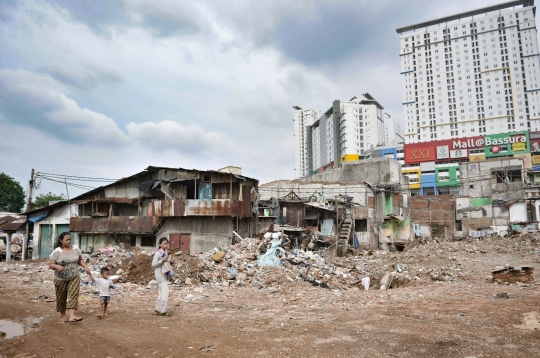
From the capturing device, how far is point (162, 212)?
877 inches

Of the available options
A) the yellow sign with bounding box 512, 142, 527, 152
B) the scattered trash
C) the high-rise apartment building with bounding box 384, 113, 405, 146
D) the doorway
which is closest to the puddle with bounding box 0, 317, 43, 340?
the scattered trash

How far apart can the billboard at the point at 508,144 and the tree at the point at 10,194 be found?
77.6 meters

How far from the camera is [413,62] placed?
96000 millimetres

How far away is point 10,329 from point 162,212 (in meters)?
16.8

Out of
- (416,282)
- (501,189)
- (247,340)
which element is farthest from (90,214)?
(501,189)

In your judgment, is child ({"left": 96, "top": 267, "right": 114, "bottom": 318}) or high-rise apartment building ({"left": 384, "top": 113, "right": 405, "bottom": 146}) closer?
child ({"left": 96, "top": 267, "right": 114, "bottom": 318})

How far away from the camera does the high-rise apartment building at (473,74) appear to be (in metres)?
82.5

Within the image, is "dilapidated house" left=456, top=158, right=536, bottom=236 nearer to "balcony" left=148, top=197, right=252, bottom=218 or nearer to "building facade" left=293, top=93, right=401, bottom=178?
"balcony" left=148, top=197, right=252, bottom=218

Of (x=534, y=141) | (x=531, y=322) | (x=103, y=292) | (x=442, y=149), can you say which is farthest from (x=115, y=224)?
(x=534, y=141)

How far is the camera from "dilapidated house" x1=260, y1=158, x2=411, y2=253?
86.3 ft

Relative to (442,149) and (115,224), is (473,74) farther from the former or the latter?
(115,224)

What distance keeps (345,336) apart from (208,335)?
204cm

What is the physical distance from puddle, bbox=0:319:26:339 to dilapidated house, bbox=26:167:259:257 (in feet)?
48.9

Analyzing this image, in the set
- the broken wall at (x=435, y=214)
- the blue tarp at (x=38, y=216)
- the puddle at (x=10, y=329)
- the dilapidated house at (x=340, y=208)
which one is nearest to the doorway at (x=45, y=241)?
the blue tarp at (x=38, y=216)
